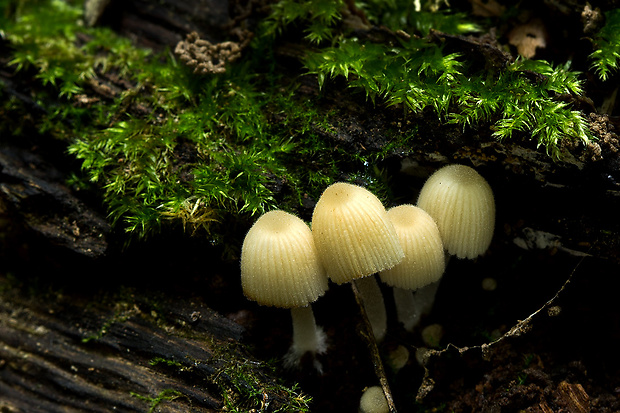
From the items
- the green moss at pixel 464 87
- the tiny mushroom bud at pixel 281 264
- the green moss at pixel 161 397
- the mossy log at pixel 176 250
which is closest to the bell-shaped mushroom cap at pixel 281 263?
the tiny mushroom bud at pixel 281 264

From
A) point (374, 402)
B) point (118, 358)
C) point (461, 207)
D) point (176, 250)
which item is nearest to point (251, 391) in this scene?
point (374, 402)

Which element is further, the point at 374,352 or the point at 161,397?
the point at 374,352

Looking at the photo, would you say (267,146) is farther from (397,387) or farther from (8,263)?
(8,263)

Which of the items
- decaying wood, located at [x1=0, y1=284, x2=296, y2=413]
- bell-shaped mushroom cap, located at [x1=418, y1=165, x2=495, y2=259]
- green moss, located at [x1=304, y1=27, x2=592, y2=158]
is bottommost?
decaying wood, located at [x1=0, y1=284, x2=296, y2=413]

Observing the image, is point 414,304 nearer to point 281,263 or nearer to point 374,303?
point 374,303

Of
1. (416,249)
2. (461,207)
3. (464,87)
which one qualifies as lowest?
(416,249)

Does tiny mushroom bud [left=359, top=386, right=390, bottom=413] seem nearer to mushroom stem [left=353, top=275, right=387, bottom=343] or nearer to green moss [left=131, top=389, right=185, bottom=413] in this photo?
mushroom stem [left=353, top=275, right=387, bottom=343]

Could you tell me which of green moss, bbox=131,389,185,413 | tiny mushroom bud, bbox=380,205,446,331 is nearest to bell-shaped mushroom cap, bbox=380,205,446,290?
tiny mushroom bud, bbox=380,205,446,331
